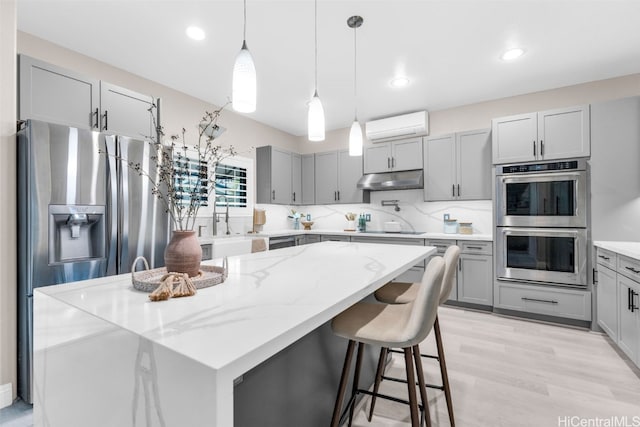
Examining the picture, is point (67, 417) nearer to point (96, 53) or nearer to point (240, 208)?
point (96, 53)

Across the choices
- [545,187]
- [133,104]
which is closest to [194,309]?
[133,104]

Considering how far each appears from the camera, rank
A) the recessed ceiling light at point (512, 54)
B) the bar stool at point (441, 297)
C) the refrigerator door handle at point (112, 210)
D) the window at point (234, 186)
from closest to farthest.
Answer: the bar stool at point (441, 297)
the refrigerator door handle at point (112, 210)
the recessed ceiling light at point (512, 54)
the window at point (234, 186)

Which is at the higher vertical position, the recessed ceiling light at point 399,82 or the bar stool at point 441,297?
the recessed ceiling light at point 399,82

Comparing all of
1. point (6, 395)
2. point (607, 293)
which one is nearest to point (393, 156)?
point (607, 293)

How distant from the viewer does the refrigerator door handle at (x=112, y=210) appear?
227 centimetres

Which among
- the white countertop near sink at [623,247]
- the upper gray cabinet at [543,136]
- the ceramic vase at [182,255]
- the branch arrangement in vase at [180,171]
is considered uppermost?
the upper gray cabinet at [543,136]

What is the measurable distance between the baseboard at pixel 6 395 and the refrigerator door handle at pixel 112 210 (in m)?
0.83

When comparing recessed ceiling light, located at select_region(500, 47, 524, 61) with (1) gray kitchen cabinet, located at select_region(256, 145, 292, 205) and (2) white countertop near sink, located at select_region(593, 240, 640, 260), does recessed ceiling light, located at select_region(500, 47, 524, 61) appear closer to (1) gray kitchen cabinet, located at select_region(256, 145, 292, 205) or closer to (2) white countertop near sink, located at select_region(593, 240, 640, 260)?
(2) white countertop near sink, located at select_region(593, 240, 640, 260)

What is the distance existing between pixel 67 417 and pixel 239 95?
1343 mm

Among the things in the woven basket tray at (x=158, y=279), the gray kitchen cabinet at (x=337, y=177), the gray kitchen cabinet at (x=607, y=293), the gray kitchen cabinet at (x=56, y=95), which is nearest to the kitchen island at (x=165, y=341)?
the woven basket tray at (x=158, y=279)

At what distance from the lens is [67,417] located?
0.99 meters

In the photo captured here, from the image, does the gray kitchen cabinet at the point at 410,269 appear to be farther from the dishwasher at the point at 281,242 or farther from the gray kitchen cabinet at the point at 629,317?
the gray kitchen cabinet at the point at 629,317

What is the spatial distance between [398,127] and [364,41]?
1.97 metres

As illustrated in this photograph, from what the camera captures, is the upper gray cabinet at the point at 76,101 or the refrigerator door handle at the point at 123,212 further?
the refrigerator door handle at the point at 123,212
